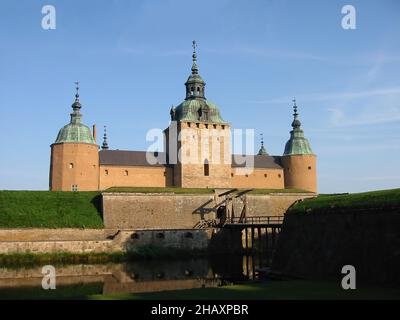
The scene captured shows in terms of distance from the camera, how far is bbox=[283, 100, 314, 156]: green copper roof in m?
46.6

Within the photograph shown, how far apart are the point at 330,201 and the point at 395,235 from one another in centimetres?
397

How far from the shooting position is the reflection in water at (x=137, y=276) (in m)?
16.5

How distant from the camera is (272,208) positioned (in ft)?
115

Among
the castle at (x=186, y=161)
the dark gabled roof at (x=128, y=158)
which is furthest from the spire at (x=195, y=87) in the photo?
the dark gabled roof at (x=128, y=158)

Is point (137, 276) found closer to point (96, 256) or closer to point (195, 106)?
point (96, 256)

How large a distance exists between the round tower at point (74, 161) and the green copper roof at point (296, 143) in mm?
20757

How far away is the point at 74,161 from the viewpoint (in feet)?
120

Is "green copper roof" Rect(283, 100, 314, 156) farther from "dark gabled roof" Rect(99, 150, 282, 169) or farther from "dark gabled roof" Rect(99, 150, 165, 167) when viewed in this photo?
"dark gabled roof" Rect(99, 150, 165, 167)

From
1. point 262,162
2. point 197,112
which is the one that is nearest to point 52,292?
point 197,112

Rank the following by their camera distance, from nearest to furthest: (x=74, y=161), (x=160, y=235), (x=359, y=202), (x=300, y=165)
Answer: (x=359, y=202) < (x=160, y=235) < (x=74, y=161) < (x=300, y=165)

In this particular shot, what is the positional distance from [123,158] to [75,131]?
5248mm

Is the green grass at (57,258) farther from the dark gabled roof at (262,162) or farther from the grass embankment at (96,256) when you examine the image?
the dark gabled roof at (262,162)

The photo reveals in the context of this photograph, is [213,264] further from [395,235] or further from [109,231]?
[395,235]

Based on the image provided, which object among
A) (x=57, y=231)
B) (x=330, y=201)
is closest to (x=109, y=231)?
(x=57, y=231)
